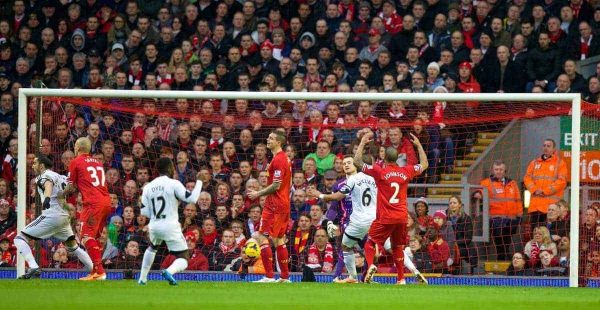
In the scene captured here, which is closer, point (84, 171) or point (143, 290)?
point (143, 290)

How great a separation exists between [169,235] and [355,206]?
10.3ft

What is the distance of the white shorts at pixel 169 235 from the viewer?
1493 cm

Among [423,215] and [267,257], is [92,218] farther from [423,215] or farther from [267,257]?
[423,215]

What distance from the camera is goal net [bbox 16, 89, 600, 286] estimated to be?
59.5 ft

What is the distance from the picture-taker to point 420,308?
12586mm

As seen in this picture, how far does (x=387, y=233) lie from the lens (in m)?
16.5

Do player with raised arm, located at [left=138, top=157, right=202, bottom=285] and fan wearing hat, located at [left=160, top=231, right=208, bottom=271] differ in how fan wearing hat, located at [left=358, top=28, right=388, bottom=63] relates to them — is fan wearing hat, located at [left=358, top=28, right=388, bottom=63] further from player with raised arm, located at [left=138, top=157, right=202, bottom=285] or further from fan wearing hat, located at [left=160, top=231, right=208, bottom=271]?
player with raised arm, located at [left=138, top=157, right=202, bottom=285]

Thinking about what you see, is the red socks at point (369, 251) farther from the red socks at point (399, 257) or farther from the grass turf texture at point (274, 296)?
the grass turf texture at point (274, 296)

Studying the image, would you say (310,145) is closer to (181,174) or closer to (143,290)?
(181,174)

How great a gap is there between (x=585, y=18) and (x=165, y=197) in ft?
32.2

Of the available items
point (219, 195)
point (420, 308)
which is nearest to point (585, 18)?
point (219, 195)

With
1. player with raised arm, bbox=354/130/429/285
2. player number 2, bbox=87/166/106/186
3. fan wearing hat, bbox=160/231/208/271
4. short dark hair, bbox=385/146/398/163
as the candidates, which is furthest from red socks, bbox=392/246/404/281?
player number 2, bbox=87/166/106/186

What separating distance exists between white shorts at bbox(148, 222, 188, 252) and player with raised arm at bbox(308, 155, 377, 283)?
257 cm

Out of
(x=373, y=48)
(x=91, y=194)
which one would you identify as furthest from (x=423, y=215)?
(x=91, y=194)
